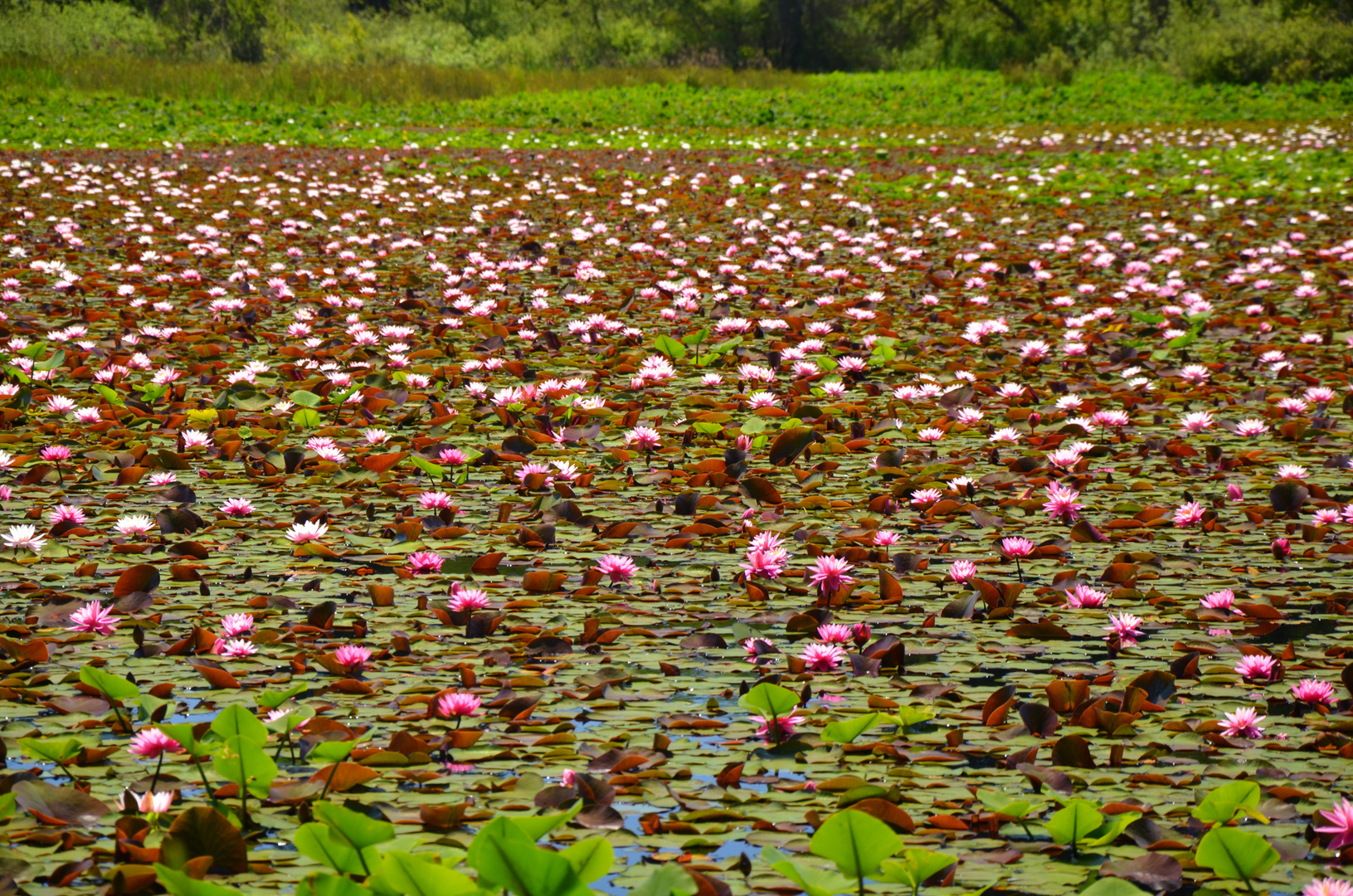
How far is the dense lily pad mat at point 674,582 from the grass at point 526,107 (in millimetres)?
10623

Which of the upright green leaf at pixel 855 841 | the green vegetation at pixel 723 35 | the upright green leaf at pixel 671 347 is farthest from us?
the green vegetation at pixel 723 35

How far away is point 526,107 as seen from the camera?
20.1 m

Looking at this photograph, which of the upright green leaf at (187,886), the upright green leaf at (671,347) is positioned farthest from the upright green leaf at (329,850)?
the upright green leaf at (671,347)

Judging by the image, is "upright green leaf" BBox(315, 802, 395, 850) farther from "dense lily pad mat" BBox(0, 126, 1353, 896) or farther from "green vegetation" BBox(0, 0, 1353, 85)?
"green vegetation" BBox(0, 0, 1353, 85)

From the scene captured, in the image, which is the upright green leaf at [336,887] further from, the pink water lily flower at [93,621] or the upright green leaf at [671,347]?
the upright green leaf at [671,347]

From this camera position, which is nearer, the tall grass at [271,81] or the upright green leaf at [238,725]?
the upright green leaf at [238,725]

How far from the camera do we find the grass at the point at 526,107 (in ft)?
54.4

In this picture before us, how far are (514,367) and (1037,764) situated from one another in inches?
129

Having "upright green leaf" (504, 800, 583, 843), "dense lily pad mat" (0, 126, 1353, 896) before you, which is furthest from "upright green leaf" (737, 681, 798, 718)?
"upright green leaf" (504, 800, 583, 843)

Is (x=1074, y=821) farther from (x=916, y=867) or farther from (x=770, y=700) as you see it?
(x=770, y=700)

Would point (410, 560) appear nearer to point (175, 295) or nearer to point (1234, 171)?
point (175, 295)

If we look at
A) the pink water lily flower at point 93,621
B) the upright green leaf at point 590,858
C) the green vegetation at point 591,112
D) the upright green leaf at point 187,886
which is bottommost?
the pink water lily flower at point 93,621

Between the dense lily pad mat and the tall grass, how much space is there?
48.3 ft

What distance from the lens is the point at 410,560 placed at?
281 cm
